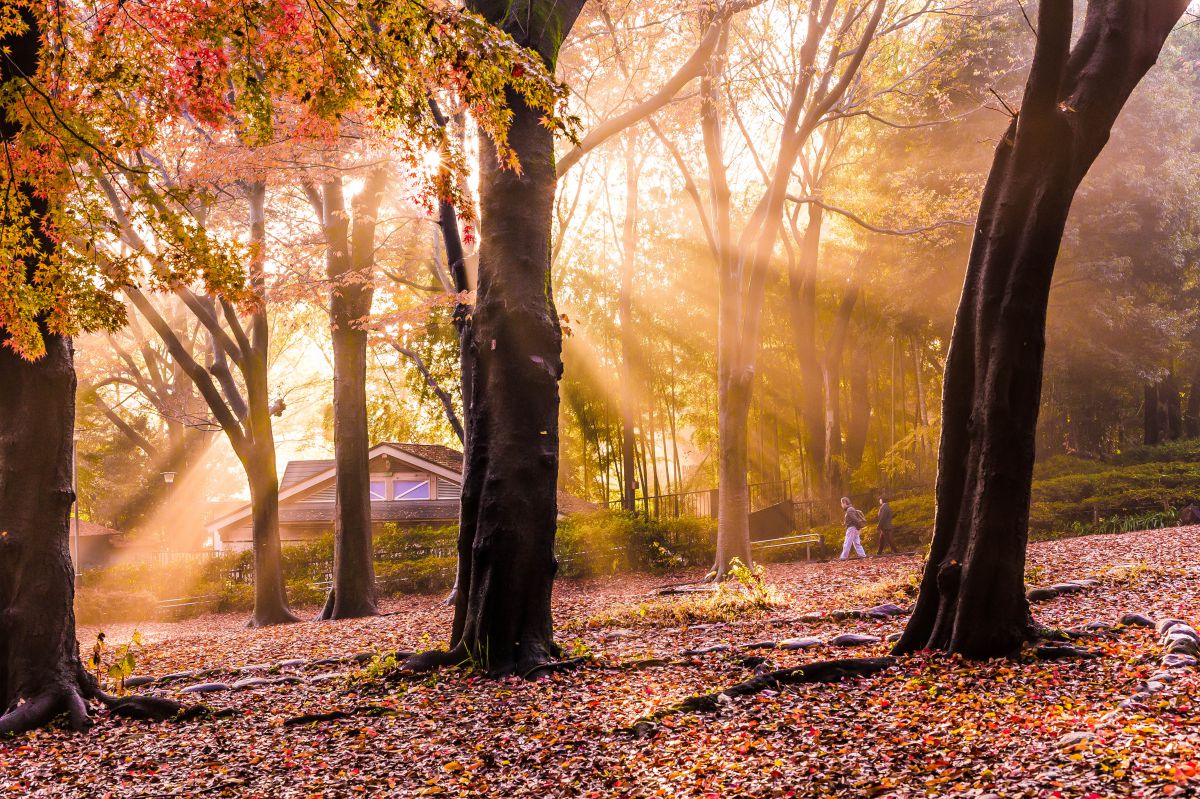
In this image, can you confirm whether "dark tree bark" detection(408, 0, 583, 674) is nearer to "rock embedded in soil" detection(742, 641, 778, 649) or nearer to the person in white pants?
"rock embedded in soil" detection(742, 641, 778, 649)

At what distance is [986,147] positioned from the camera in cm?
2244

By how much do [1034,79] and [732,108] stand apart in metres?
11.1

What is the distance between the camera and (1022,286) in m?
6.11

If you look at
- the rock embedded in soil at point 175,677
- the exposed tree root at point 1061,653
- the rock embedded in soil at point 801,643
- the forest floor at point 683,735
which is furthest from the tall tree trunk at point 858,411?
the rock embedded in soil at point 175,677

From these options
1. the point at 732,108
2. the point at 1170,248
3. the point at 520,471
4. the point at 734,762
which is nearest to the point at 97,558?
the point at 732,108

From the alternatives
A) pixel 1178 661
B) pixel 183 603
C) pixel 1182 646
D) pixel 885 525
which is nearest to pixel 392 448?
pixel 183 603

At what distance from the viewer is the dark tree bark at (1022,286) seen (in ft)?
19.7

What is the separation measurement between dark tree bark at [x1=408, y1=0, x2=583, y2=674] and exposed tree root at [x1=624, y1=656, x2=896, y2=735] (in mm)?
1758

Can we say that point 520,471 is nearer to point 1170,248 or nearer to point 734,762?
point 734,762

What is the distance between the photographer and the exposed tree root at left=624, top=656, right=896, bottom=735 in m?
5.46

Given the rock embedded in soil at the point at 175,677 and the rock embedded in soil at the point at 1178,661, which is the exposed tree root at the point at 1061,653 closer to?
the rock embedded in soil at the point at 1178,661

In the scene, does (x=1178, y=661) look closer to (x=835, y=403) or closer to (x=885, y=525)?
(x=885, y=525)

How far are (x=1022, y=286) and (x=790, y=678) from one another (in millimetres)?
3277

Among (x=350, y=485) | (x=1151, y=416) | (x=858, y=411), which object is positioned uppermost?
(x=858, y=411)
